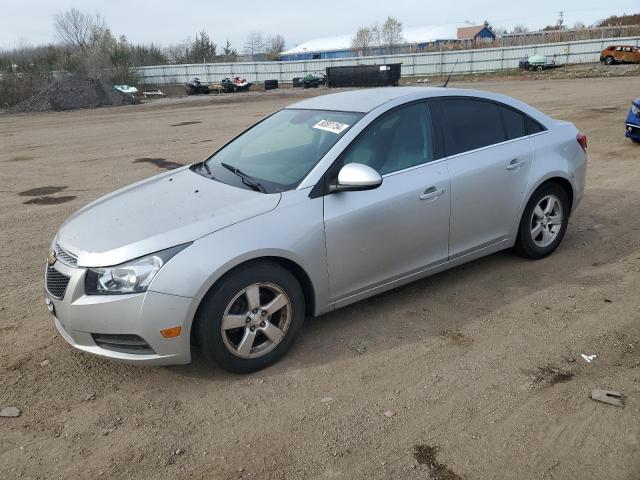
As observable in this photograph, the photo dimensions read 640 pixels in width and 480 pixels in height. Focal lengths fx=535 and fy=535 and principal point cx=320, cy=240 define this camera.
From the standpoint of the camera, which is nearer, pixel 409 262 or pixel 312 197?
pixel 312 197

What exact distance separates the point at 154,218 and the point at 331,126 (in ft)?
4.82

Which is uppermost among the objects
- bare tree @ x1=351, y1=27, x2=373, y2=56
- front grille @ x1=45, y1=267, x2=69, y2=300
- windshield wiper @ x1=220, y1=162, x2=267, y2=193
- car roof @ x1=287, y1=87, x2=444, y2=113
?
bare tree @ x1=351, y1=27, x2=373, y2=56

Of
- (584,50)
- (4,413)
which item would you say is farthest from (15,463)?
(584,50)

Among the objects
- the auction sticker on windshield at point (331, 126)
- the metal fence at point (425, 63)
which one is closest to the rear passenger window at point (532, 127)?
the auction sticker on windshield at point (331, 126)

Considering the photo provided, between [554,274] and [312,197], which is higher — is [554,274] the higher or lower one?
the lower one

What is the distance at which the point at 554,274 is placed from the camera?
471cm

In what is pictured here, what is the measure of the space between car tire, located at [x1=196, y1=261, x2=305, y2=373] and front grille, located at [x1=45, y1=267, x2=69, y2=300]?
2.77 ft

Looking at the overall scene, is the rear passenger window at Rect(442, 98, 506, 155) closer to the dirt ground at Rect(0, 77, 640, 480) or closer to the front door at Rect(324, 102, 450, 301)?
the front door at Rect(324, 102, 450, 301)

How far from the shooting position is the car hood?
Answer: 3111 mm

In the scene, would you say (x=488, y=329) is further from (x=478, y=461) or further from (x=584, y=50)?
(x=584, y=50)

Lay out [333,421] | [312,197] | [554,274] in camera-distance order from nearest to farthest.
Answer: [333,421] < [312,197] < [554,274]

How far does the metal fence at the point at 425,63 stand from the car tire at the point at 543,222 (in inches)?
1840

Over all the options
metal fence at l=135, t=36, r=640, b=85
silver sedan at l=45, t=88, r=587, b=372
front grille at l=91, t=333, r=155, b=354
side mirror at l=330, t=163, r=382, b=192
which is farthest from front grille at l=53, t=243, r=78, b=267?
metal fence at l=135, t=36, r=640, b=85

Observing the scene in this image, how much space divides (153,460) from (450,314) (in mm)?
2367
